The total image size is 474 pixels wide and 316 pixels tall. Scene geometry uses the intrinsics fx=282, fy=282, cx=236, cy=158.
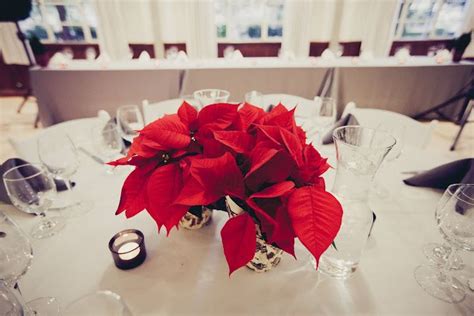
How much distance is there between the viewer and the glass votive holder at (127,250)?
584mm

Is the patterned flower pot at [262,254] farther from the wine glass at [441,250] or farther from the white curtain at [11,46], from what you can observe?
the white curtain at [11,46]

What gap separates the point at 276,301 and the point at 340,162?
0.31 m

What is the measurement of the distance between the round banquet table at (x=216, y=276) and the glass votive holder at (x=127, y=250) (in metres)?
0.02

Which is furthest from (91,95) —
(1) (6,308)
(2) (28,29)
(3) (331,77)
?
(2) (28,29)

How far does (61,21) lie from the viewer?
4.89 meters

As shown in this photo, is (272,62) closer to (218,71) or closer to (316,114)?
(218,71)

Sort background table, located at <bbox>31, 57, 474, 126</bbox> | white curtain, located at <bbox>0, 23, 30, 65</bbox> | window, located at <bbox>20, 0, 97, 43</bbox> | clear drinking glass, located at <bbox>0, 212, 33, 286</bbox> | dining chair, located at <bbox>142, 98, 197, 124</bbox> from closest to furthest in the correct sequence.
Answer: clear drinking glass, located at <bbox>0, 212, 33, 286</bbox> → dining chair, located at <bbox>142, 98, 197, 124</bbox> → background table, located at <bbox>31, 57, 474, 126</bbox> → white curtain, located at <bbox>0, 23, 30, 65</bbox> → window, located at <bbox>20, 0, 97, 43</bbox>

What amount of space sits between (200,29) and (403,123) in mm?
4206

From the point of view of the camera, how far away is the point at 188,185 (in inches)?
17.7

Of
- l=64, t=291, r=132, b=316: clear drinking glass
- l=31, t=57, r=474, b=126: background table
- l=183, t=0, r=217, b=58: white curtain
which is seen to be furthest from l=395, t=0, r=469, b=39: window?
l=64, t=291, r=132, b=316: clear drinking glass

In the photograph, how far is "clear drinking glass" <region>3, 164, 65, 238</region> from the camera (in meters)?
0.69

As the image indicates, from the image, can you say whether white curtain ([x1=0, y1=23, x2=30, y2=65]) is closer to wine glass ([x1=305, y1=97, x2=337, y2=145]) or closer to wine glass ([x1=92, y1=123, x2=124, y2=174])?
wine glass ([x1=92, y1=123, x2=124, y2=174])

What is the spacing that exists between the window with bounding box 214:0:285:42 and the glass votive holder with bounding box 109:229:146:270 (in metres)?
4.96

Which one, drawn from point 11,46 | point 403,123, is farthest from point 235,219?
point 11,46
